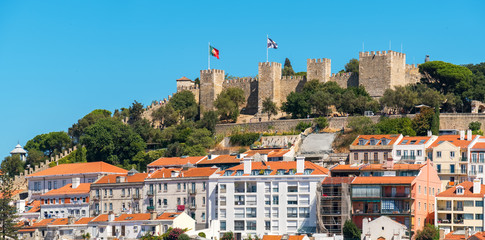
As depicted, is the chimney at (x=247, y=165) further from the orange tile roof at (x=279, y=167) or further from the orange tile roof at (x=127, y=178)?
the orange tile roof at (x=127, y=178)

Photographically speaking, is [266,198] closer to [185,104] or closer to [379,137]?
[379,137]

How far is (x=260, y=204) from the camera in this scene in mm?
70188

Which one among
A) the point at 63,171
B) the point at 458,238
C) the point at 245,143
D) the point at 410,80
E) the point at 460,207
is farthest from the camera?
the point at 410,80

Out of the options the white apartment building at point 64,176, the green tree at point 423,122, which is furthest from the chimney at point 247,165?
the green tree at point 423,122

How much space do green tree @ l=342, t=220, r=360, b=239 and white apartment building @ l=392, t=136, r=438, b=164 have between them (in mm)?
12918

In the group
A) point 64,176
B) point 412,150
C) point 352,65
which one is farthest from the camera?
point 352,65

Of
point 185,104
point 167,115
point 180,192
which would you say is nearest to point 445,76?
point 185,104

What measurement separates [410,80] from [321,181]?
115ft

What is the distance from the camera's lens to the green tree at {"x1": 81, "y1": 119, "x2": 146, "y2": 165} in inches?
3807

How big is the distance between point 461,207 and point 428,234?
501 centimetres

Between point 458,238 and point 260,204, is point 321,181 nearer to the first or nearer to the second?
point 260,204

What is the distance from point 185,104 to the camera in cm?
10819

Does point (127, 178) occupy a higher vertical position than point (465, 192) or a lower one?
higher

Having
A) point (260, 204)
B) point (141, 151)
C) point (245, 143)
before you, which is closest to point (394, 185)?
point (260, 204)
